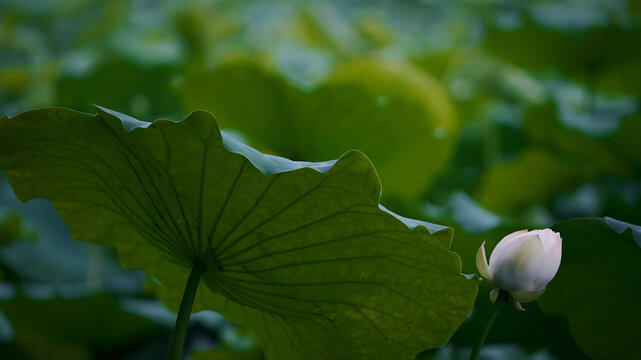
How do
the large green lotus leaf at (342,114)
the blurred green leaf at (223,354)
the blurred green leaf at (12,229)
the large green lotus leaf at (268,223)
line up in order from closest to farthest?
the large green lotus leaf at (268,223) < the blurred green leaf at (223,354) < the large green lotus leaf at (342,114) < the blurred green leaf at (12,229)

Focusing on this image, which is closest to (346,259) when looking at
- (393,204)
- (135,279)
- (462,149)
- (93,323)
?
(393,204)

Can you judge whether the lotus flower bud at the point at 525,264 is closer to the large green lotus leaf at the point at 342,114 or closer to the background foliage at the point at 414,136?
the background foliage at the point at 414,136

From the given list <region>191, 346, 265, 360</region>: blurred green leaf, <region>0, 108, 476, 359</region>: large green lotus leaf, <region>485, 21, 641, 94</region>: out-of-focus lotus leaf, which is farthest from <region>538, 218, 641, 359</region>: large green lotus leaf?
<region>485, 21, 641, 94</region>: out-of-focus lotus leaf

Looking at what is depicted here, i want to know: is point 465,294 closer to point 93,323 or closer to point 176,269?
point 176,269

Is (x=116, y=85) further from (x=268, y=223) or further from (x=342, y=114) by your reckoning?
(x=268, y=223)

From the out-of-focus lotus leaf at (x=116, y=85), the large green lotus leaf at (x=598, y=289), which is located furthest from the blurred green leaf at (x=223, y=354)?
the out-of-focus lotus leaf at (x=116, y=85)

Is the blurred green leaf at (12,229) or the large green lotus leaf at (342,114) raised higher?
the large green lotus leaf at (342,114)
